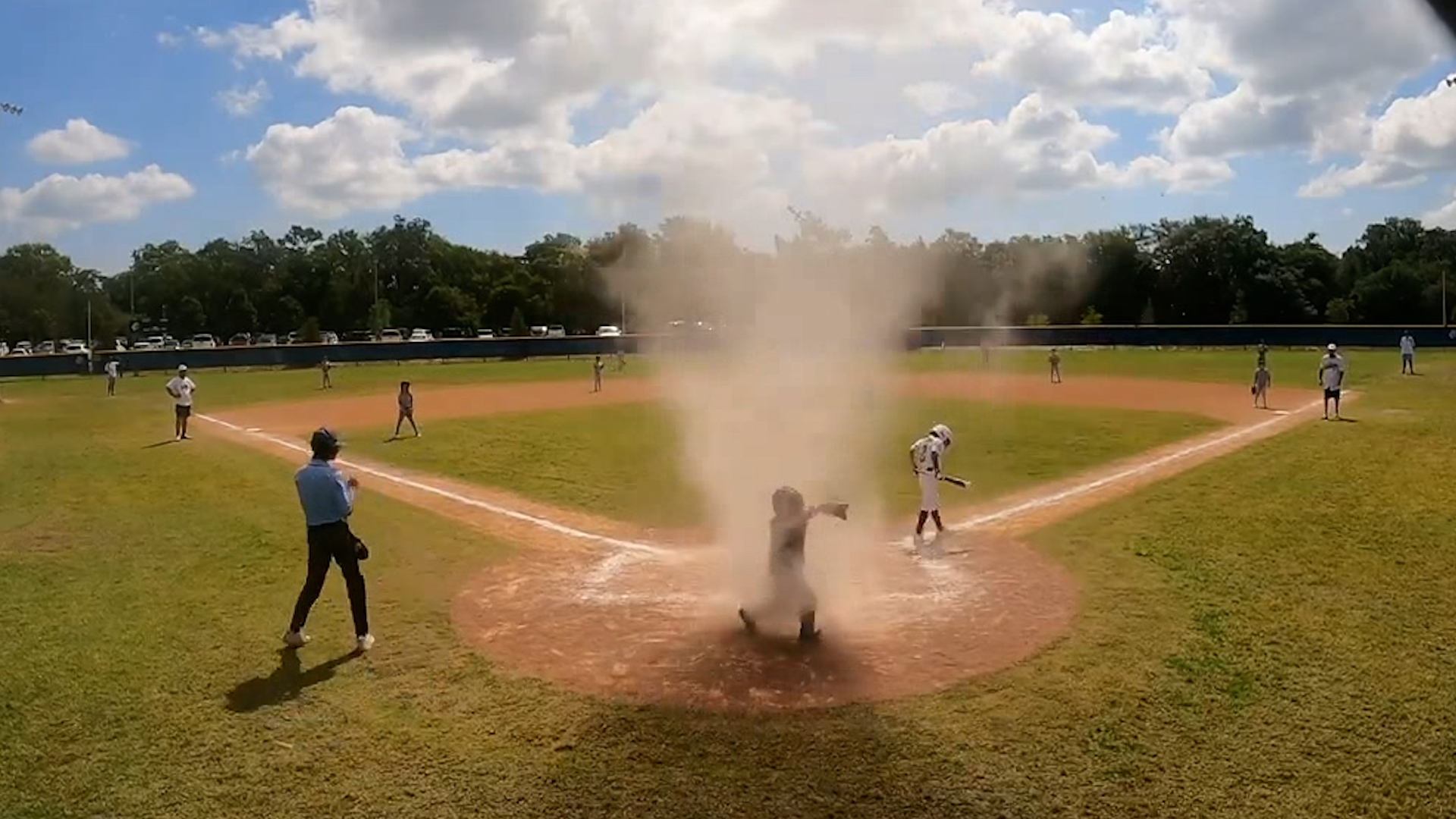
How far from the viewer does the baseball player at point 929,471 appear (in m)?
14.5

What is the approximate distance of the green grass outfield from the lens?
18406 millimetres

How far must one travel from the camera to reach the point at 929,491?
14672 millimetres

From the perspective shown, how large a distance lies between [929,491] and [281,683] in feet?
28.8

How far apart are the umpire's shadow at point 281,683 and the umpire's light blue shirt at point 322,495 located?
1260mm

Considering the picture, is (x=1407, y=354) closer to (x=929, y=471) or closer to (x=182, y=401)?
(x=929, y=471)

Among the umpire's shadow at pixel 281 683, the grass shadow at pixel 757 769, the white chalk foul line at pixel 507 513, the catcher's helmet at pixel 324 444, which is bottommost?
the grass shadow at pixel 757 769

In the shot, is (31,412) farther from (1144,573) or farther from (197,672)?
(1144,573)

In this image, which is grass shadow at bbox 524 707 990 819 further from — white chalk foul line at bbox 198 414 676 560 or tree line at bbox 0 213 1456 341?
tree line at bbox 0 213 1456 341

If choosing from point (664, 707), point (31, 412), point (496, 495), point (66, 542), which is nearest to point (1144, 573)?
point (664, 707)

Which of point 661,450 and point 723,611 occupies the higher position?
point 661,450

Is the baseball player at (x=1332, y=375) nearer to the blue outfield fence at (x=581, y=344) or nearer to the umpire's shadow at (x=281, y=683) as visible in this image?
the umpire's shadow at (x=281, y=683)

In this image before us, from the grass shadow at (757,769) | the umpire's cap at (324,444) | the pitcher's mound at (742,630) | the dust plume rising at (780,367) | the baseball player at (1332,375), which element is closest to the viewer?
the grass shadow at (757,769)

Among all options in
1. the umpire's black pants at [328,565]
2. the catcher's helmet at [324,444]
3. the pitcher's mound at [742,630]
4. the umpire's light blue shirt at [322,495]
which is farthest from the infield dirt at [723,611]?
the catcher's helmet at [324,444]

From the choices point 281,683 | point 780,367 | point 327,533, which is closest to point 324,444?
point 327,533
